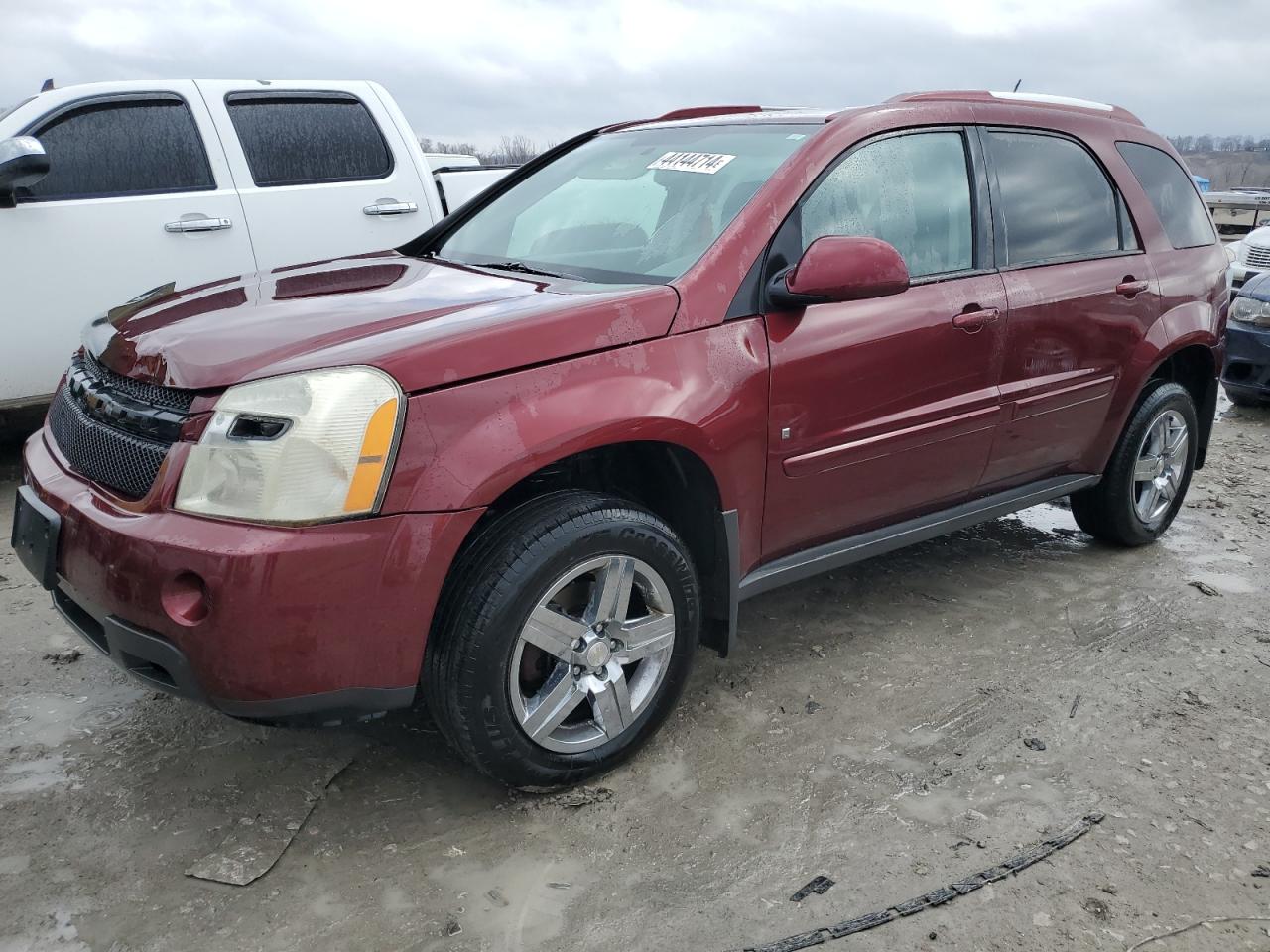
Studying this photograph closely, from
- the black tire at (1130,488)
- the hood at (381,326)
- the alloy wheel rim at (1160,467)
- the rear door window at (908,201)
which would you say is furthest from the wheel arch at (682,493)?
the alloy wheel rim at (1160,467)

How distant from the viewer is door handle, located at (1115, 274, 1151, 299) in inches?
154

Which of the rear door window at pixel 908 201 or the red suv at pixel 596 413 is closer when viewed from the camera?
the red suv at pixel 596 413

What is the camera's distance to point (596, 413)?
2.51 metres

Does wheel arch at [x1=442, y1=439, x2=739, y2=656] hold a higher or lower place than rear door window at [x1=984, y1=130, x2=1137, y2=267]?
lower

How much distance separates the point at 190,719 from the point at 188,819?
19.4 inches

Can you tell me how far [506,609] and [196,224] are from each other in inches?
145

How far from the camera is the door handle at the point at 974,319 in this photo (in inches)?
131

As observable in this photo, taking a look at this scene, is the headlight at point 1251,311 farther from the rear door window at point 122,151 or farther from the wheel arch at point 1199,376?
the rear door window at point 122,151

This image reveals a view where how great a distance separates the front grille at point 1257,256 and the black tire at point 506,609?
8.34 metres

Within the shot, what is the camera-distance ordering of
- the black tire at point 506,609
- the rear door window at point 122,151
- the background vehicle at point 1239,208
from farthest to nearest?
1. the background vehicle at point 1239,208
2. the rear door window at point 122,151
3. the black tire at point 506,609

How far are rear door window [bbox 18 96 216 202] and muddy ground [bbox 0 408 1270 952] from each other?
2305 mm

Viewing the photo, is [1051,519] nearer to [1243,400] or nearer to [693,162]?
[693,162]

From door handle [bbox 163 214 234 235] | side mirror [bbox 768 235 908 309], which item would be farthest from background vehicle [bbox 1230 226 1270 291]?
door handle [bbox 163 214 234 235]

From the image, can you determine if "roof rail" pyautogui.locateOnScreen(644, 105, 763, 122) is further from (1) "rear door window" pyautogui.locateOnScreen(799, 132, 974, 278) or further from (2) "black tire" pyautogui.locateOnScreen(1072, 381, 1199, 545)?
(2) "black tire" pyautogui.locateOnScreen(1072, 381, 1199, 545)
